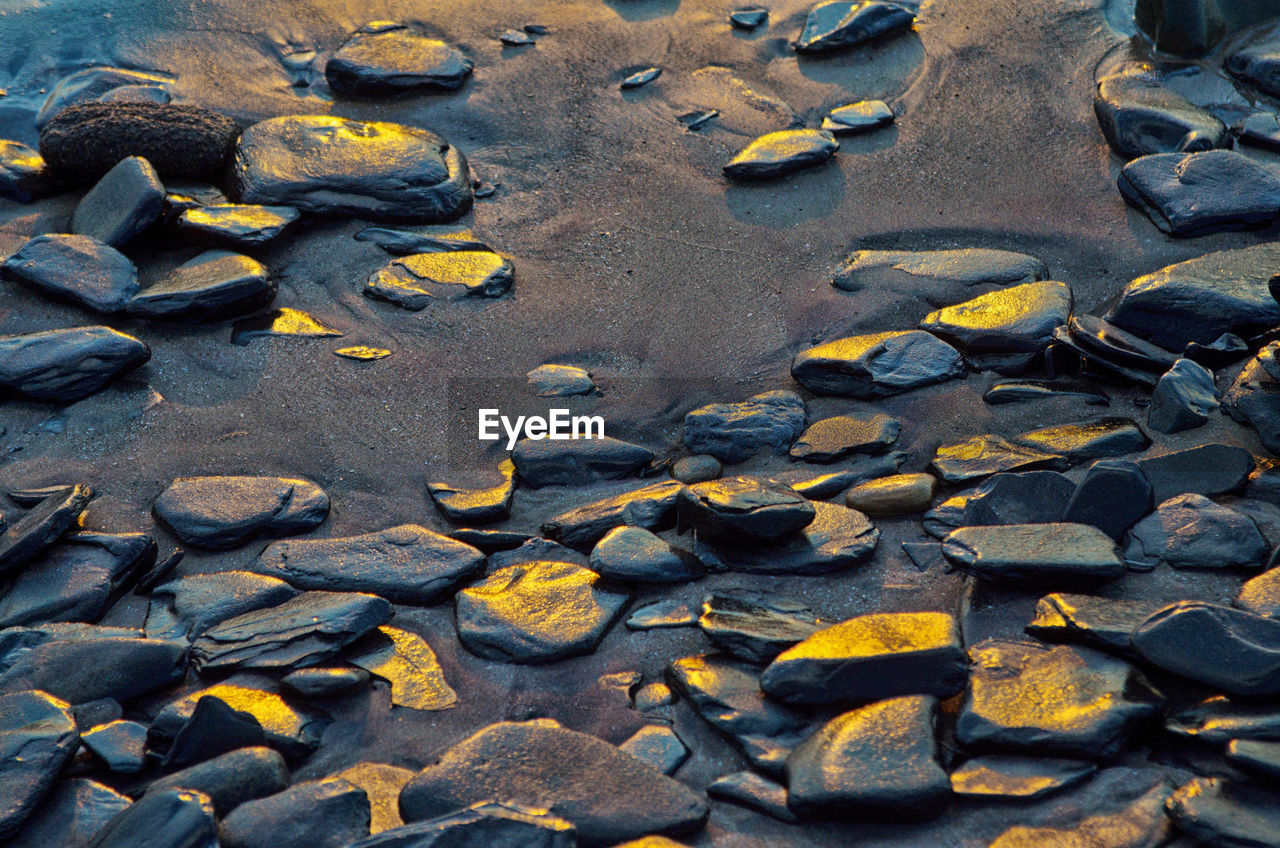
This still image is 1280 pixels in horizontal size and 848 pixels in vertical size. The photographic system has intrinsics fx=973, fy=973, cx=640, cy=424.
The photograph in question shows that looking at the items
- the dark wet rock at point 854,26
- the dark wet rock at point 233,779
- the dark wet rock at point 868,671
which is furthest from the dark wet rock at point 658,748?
the dark wet rock at point 854,26

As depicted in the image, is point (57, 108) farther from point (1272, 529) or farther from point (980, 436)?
point (1272, 529)

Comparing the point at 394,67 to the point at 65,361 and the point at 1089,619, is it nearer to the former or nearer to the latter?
the point at 65,361

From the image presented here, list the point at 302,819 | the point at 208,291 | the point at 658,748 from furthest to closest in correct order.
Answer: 1. the point at 208,291
2. the point at 658,748
3. the point at 302,819

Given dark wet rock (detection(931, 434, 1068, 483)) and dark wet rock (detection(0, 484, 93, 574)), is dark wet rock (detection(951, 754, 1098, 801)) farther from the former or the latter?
dark wet rock (detection(0, 484, 93, 574))

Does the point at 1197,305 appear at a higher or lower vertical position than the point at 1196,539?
higher

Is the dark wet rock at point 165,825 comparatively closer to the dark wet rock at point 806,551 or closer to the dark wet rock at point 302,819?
the dark wet rock at point 302,819

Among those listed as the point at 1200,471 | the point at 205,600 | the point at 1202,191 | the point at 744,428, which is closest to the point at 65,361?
the point at 205,600

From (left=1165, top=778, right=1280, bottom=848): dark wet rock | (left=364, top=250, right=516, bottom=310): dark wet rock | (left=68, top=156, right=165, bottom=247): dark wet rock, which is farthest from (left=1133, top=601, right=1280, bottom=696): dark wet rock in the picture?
(left=68, top=156, right=165, bottom=247): dark wet rock
